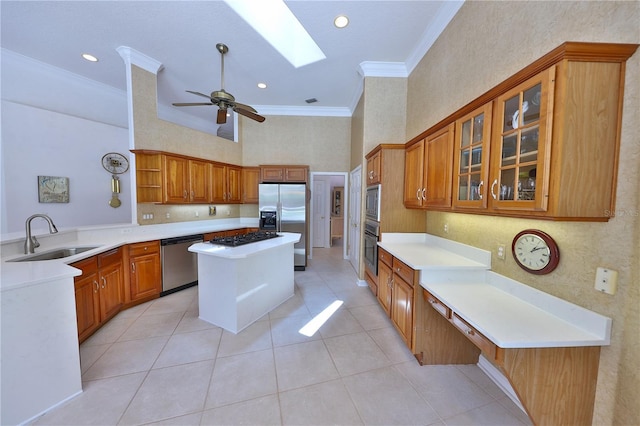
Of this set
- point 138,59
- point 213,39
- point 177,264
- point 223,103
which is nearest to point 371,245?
point 223,103

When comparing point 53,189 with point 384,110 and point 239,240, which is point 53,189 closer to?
point 239,240

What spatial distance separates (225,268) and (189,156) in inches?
97.2

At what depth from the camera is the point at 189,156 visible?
377 cm

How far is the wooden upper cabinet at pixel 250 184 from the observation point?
16.3 feet

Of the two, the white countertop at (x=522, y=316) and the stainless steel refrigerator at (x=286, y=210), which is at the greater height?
the stainless steel refrigerator at (x=286, y=210)

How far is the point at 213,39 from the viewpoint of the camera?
288cm

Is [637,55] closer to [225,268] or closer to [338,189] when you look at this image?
[225,268]

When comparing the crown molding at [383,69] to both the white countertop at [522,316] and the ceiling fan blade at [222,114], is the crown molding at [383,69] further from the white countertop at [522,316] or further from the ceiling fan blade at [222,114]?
the white countertop at [522,316]

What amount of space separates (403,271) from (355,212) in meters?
2.37

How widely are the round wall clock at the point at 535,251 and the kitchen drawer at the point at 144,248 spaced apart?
162 inches

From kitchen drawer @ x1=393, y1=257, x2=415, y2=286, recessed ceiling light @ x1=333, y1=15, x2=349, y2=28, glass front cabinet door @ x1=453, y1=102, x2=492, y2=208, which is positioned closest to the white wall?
recessed ceiling light @ x1=333, y1=15, x2=349, y2=28

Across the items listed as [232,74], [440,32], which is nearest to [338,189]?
[232,74]

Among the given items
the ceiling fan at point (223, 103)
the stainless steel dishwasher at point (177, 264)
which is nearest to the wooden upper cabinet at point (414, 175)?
the ceiling fan at point (223, 103)

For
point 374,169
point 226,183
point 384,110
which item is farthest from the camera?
point 226,183
